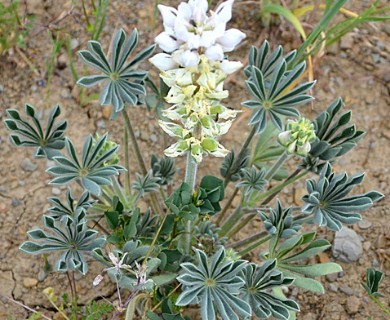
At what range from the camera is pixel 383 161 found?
2982mm

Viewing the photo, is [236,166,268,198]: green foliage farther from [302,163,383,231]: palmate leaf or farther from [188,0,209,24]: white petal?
[188,0,209,24]: white petal

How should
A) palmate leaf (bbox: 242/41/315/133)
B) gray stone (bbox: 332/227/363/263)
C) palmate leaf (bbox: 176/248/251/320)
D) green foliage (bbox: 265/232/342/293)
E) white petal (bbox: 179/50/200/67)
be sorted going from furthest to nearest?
gray stone (bbox: 332/227/363/263) → palmate leaf (bbox: 242/41/315/133) → green foliage (bbox: 265/232/342/293) → palmate leaf (bbox: 176/248/251/320) → white petal (bbox: 179/50/200/67)

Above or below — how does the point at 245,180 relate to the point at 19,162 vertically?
above

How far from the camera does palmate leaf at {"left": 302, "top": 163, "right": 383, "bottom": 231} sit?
2055 millimetres

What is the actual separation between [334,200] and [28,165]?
1.42 meters

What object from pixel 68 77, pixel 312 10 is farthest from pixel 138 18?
pixel 312 10

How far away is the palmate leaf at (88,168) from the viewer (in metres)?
2.08

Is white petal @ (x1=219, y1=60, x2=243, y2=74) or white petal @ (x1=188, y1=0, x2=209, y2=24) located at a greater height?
white petal @ (x1=188, y1=0, x2=209, y2=24)

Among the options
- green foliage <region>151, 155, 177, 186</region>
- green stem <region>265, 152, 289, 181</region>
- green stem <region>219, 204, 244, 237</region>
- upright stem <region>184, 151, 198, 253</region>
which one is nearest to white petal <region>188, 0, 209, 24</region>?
upright stem <region>184, 151, 198, 253</region>

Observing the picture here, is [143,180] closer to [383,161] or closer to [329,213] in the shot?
[329,213]

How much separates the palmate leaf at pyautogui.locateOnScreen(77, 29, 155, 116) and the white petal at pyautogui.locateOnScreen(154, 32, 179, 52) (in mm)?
565

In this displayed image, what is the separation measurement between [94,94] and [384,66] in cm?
140

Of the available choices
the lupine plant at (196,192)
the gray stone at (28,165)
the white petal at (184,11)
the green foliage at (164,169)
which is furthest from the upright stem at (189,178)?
the gray stone at (28,165)

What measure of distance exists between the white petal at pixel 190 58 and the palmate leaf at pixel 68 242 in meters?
0.70
